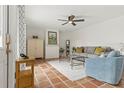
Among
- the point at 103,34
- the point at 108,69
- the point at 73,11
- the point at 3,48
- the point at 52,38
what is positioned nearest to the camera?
the point at 3,48

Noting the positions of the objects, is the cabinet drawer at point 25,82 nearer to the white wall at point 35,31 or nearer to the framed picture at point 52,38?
the white wall at point 35,31

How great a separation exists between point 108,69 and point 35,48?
5.75 meters

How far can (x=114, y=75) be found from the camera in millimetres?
3074

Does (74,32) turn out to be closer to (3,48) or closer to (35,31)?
(35,31)

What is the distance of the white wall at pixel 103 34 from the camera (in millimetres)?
5430

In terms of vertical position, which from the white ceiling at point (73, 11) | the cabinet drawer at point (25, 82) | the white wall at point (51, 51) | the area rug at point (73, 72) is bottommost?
the area rug at point (73, 72)

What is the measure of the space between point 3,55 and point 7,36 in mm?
229

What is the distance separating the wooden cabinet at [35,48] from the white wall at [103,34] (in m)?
2.65

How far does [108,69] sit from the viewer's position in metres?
3.15

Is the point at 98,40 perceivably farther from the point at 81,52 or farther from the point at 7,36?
the point at 7,36

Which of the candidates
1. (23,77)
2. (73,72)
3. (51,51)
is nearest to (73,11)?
(73,72)

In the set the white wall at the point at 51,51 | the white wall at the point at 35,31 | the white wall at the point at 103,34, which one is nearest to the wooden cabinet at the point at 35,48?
the white wall at the point at 51,51
